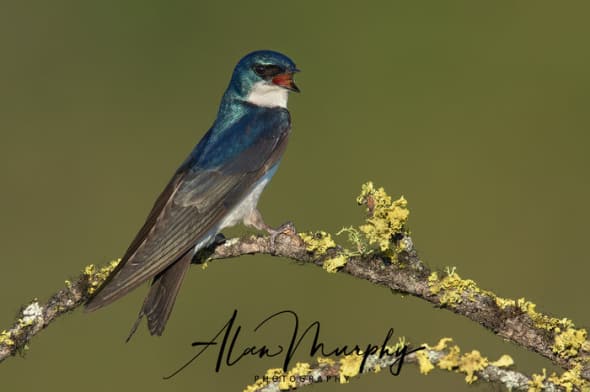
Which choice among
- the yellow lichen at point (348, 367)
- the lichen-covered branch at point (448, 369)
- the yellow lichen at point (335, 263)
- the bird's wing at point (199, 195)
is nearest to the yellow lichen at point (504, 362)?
the lichen-covered branch at point (448, 369)

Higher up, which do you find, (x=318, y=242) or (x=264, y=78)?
(x=264, y=78)

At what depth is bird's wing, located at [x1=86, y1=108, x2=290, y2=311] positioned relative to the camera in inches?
90.4

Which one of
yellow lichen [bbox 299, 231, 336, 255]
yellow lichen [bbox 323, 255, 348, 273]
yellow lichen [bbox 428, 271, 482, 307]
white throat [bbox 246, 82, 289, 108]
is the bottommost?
yellow lichen [bbox 428, 271, 482, 307]

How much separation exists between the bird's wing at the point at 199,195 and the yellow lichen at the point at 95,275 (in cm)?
5

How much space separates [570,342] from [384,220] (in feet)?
1.52

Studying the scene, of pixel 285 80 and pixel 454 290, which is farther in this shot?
pixel 285 80

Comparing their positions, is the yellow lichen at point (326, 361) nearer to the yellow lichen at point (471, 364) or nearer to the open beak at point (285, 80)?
the yellow lichen at point (471, 364)

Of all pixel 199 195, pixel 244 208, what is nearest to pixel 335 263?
pixel 199 195

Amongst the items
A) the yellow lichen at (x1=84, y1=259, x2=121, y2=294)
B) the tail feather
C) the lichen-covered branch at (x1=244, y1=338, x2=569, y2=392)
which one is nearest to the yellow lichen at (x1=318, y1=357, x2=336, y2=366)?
the lichen-covered branch at (x1=244, y1=338, x2=569, y2=392)

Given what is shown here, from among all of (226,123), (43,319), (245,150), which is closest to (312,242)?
(43,319)

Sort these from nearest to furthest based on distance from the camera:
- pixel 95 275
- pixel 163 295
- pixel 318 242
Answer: pixel 318 242
pixel 95 275
pixel 163 295

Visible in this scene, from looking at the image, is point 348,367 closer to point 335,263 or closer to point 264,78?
point 335,263

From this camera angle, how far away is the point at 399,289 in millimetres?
Result: 1899

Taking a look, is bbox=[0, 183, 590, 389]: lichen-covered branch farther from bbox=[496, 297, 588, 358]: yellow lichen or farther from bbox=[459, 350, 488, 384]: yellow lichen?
bbox=[459, 350, 488, 384]: yellow lichen
